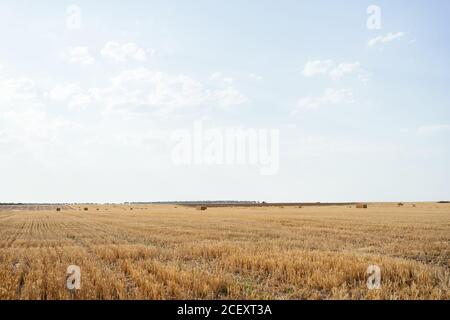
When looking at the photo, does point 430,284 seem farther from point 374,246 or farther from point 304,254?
point 374,246

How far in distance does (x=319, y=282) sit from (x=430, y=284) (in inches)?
103

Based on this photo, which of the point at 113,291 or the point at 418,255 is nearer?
the point at 113,291

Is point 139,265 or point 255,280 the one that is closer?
point 255,280

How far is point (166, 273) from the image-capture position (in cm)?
1013

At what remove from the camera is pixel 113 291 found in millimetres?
8258

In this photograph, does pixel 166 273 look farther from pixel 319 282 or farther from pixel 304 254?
pixel 304 254

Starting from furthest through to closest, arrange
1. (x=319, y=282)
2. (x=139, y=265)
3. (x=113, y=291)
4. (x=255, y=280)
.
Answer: (x=139, y=265) < (x=255, y=280) < (x=319, y=282) < (x=113, y=291)
